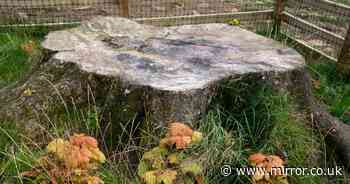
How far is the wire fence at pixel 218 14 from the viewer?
16.4 feet

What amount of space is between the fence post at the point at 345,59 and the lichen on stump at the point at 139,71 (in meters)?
1.36

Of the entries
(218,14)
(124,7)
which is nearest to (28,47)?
(124,7)

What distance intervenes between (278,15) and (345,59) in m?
1.29

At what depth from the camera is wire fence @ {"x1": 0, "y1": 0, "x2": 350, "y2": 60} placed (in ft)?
16.4

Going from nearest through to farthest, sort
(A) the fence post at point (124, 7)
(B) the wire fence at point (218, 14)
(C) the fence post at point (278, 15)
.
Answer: (B) the wire fence at point (218, 14)
(A) the fence post at point (124, 7)
(C) the fence post at point (278, 15)

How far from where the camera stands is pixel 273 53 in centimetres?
319

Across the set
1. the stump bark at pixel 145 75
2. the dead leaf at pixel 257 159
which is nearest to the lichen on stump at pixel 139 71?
the stump bark at pixel 145 75

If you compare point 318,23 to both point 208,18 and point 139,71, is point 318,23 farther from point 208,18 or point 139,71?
point 139,71

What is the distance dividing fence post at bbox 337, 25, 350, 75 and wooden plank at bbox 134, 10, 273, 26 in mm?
1340

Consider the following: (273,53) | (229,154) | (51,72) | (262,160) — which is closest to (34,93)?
(51,72)

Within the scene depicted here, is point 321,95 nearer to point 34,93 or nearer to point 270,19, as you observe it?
point 270,19

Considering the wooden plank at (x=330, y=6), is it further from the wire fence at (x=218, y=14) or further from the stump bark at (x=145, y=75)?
the stump bark at (x=145, y=75)

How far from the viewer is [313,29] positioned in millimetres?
4984

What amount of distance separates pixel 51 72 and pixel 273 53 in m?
1.65
